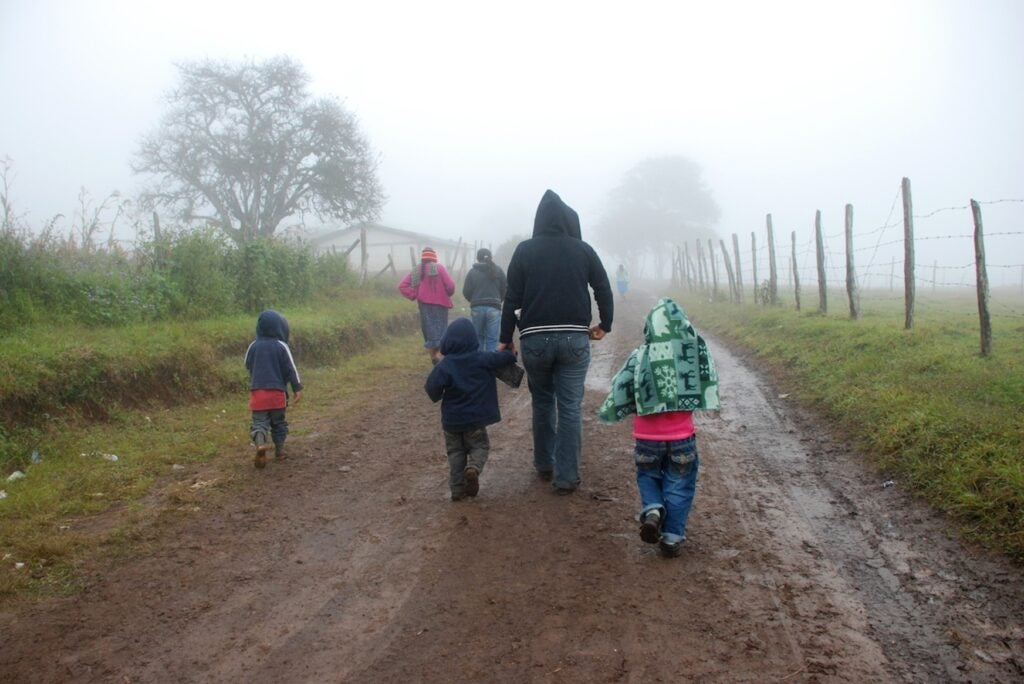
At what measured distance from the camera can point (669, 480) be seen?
4145mm

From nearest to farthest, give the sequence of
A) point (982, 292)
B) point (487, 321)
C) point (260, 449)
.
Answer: point (260, 449), point (982, 292), point (487, 321)

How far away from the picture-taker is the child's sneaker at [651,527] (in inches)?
158

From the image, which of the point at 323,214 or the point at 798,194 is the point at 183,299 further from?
the point at 798,194

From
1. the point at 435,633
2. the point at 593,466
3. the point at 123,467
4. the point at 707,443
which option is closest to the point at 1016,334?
the point at 707,443

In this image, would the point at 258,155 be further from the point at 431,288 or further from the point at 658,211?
the point at 658,211

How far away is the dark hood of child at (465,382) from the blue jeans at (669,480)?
4.58ft

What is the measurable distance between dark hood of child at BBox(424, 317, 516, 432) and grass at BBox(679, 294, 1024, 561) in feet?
10.4

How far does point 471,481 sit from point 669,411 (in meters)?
1.70

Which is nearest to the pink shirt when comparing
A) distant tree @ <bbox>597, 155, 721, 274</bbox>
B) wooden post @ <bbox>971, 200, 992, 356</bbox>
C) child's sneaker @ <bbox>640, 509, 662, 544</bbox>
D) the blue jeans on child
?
child's sneaker @ <bbox>640, 509, 662, 544</bbox>

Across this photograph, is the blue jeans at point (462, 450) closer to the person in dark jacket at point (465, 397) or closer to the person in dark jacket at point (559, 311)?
the person in dark jacket at point (465, 397)

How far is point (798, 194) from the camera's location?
120m

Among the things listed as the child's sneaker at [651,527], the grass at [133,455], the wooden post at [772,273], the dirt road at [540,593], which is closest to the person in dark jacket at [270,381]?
the grass at [133,455]

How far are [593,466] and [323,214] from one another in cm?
3419

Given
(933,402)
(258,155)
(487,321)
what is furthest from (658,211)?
(933,402)
